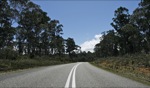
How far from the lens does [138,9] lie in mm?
47000

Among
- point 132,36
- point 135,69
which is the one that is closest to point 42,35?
point 132,36

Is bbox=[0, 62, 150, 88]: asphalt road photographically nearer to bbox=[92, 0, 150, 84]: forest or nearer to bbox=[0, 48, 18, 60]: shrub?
bbox=[92, 0, 150, 84]: forest

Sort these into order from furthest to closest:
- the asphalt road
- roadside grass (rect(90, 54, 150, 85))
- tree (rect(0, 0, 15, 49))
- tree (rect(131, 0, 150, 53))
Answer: tree (rect(131, 0, 150, 53))
tree (rect(0, 0, 15, 49))
roadside grass (rect(90, 54, 150, 85))
the asphalt road

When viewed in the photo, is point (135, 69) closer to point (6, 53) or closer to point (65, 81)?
point (65, 81)

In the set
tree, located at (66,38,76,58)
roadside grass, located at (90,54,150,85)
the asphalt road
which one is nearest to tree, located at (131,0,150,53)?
roadside grass, located at (90,54,150,85)

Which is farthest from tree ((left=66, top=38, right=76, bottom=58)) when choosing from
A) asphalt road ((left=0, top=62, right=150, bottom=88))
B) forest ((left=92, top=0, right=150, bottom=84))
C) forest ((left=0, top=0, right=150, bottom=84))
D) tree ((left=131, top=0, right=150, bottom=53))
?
asphalt road ((left=0, top=62, right=150, bottom=88))

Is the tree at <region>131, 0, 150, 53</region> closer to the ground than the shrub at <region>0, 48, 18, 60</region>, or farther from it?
farther from it

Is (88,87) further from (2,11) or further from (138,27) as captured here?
(138,27)

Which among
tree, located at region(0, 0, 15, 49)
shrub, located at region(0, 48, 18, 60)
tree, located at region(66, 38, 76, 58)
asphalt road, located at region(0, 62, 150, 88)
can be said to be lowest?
asphalt road, located at region(0, 62, 150, 88)

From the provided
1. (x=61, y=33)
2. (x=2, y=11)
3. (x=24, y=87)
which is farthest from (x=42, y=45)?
(x=24, y=87)

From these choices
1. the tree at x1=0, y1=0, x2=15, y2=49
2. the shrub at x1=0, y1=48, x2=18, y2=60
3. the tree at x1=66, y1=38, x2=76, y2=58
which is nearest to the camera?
the tree at x1=0, y1=0, x2=15, y2=49

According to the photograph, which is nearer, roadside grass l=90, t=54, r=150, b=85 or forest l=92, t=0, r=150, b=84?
roadside grass l=90, t=54, r=150, b=85

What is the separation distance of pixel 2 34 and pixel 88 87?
31326mm

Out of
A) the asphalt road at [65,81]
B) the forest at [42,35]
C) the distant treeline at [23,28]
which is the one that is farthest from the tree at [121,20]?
the asphalt road at [65,81]
